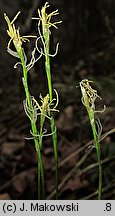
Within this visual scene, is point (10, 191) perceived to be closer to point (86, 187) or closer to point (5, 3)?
point (86, 187)

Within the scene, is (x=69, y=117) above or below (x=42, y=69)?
below

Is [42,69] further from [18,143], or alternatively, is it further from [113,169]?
[113,169]

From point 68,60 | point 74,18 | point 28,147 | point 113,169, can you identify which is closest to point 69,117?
point 28,147

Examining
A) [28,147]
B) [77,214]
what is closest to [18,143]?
[28,147]

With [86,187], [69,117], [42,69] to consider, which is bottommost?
[86,187]

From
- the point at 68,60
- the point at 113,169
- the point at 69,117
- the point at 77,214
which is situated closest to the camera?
the point at 77,214

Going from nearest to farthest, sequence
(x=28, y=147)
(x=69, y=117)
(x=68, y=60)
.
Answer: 1. (x=28, y=147)
2. (x=69, y=117)
3. (x=68, y=60)

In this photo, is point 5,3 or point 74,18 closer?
point 5,3
